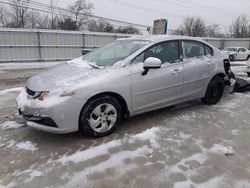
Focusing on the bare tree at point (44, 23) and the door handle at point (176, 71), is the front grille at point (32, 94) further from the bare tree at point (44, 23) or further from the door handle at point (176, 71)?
the bare tree at point (44, 23)

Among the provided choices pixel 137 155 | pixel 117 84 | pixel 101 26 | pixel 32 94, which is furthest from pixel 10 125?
pixel 101 26

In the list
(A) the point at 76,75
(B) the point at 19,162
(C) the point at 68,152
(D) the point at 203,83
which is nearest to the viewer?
(B) the point at 19,162

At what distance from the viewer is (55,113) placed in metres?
3.26

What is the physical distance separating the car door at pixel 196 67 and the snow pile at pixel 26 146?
2911mm

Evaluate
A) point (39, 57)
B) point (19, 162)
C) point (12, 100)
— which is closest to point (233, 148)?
point (19, 162)

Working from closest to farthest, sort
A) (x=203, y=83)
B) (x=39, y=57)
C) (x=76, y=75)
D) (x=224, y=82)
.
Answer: (x=76, y=75) < (x=203, y=83) < (x=224, y=82) < (x=39, y=57)

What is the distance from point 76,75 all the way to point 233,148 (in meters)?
2.52

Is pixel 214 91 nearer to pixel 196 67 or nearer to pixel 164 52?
pixel 196 67

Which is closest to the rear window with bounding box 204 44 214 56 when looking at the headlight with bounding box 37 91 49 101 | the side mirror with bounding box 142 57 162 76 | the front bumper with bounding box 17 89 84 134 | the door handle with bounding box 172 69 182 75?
the door handle with bounding box 172 69 182 75

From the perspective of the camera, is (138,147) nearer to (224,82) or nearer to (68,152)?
(68,152)

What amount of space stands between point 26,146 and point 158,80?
2.35 m

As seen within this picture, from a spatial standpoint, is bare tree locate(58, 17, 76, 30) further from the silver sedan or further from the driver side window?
the driver side window

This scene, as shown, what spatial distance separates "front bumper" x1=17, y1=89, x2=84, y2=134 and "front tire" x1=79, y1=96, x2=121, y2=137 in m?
0.12

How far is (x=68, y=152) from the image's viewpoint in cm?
330
